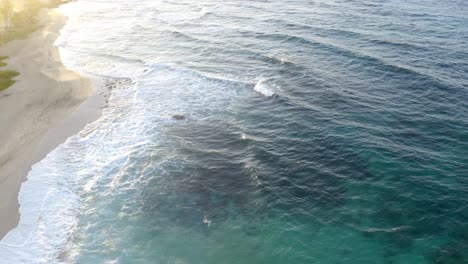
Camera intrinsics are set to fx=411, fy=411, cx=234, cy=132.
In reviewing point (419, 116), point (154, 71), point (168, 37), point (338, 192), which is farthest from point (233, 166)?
point (168, 37)

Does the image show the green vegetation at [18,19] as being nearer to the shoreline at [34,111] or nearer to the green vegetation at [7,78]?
the shoreline at [34,111]

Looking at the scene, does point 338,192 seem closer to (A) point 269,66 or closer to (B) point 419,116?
(B) point 419,116

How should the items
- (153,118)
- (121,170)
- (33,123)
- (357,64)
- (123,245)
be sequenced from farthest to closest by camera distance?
(357,64) → (153,118) → (33,123) → (121,170) → (123,245)

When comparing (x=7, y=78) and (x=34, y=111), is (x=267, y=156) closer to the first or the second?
(x=34, y=111)

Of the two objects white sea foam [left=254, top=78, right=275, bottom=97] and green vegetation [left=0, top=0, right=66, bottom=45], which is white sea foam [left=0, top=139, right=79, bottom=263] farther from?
green vegetation [left=0, top=0, right=66, bottom=45]

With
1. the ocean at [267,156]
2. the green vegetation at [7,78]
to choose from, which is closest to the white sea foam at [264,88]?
the ocean at [267,156]

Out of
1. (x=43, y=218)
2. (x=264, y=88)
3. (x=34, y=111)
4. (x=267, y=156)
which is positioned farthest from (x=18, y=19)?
(x=267, y=156)
